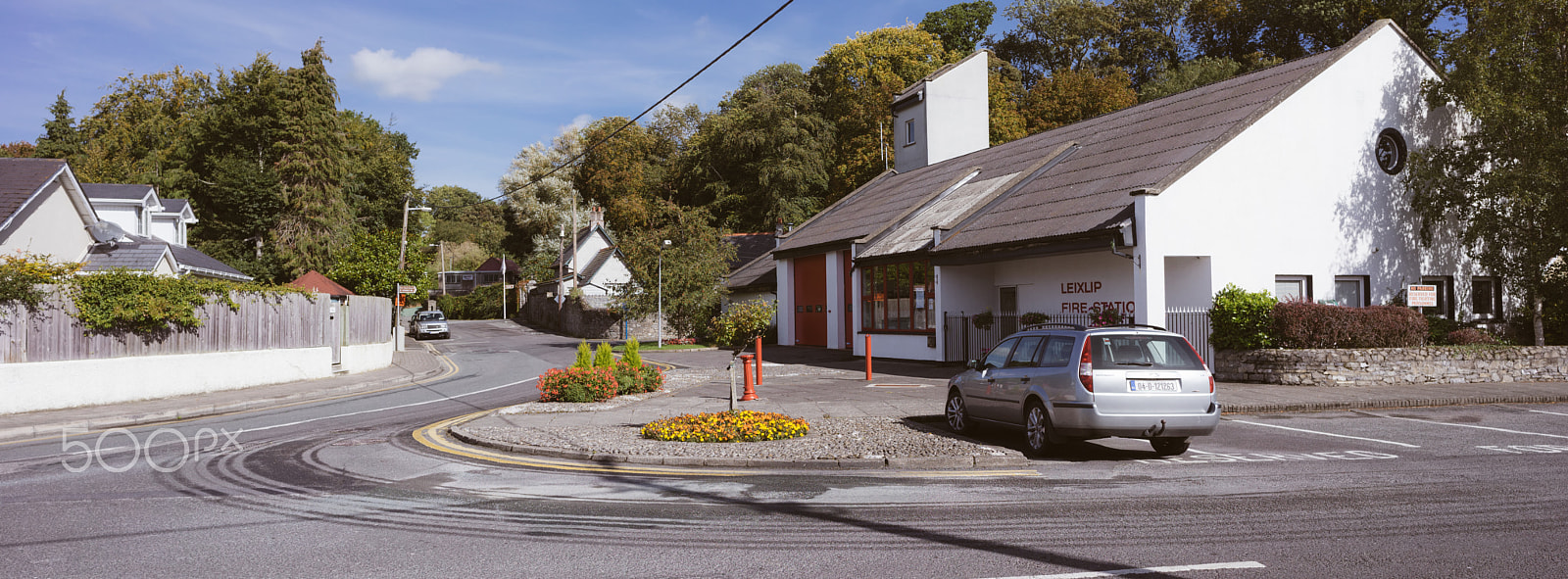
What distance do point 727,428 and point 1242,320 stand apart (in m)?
12.5

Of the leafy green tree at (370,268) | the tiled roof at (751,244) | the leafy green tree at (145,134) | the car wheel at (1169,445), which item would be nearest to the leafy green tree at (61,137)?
the leafy green tree at (145,134)

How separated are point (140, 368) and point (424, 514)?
14428 mm

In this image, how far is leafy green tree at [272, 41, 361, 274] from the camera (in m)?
51.0

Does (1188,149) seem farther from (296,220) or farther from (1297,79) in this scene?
(296,220)

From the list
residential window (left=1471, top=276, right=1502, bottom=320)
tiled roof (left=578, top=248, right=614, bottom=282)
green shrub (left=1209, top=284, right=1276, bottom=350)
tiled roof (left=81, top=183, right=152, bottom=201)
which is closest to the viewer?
green shrub (left=1209, top=284, right=1276, bottom=350)

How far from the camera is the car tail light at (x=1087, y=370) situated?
394 inches

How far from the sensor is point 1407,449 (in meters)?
10.7

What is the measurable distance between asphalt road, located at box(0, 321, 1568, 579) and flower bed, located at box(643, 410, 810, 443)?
5.01ft

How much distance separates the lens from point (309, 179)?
51.7 m

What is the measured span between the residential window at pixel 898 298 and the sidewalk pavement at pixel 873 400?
13.7 ft

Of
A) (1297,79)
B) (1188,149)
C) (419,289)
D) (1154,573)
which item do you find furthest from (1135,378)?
(419,289)

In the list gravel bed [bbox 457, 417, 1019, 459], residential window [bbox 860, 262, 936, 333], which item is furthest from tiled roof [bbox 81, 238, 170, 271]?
gravel bed [bbox 457, 417, 1019, 459]

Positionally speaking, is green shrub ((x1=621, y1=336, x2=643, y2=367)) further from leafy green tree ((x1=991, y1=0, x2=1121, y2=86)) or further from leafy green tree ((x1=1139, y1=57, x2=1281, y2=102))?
leafy green tree ((x1=991, y1=0, x2=1121, y2=86))

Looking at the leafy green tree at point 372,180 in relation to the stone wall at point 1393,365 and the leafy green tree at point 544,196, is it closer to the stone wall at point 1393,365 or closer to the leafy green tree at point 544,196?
the leafy green tree at point 544,196
